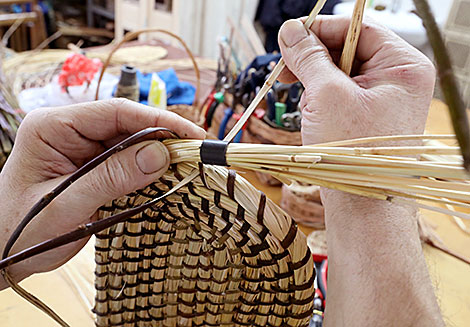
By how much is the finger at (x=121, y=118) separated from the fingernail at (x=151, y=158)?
0.05 metres

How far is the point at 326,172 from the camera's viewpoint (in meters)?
0.37

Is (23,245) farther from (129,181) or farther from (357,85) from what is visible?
(357,85)

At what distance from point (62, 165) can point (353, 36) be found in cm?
39

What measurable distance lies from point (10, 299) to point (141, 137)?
0.42 m

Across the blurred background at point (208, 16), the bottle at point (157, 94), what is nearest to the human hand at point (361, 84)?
the bottle at point (157, 94)

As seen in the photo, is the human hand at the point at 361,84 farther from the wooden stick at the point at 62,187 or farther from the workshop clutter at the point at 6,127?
the workshop clutter at the point at 6,127

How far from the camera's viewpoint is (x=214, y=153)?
386 mm

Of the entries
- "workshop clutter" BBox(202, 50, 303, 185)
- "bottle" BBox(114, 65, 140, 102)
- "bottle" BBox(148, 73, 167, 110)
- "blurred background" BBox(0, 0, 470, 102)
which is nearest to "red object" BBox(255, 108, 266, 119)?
"workshop clutter" BBox(202, 50, 303, 185)

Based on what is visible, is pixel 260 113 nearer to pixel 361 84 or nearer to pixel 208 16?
pixel 361 84

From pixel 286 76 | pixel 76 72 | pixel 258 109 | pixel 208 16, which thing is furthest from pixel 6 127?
pixel 208 16

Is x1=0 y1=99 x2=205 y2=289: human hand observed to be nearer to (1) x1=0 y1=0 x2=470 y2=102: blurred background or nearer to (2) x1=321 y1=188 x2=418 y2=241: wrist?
(2) x1=321 y1=188 x2=418 y2=241: wrist

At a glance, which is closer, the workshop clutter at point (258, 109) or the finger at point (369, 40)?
the finger at point (369, 40)

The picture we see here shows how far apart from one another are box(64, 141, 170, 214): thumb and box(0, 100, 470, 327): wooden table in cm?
29

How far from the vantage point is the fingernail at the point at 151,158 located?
41cm
